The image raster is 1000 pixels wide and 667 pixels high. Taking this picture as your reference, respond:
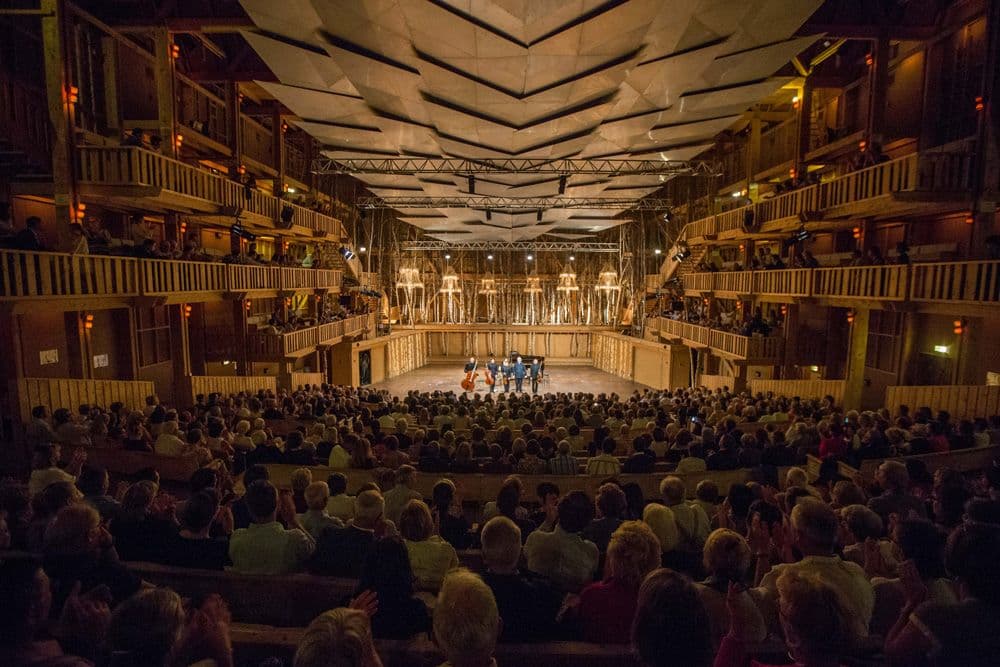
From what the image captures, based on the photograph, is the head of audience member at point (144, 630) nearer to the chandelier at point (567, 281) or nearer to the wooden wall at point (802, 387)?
the wooden wall at point (802, 387)

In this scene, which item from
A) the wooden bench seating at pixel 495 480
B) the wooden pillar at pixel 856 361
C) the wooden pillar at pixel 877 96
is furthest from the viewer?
the wooden pillar at pixel 856 361

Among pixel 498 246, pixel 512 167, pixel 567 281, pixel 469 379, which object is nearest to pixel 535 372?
pixel 469 379

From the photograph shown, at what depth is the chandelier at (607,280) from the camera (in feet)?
106

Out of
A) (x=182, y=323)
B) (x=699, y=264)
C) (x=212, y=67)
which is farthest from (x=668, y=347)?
(x=212, y=67)

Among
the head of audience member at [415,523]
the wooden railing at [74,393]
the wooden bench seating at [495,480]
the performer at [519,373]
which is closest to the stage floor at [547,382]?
the performer at [519,373]

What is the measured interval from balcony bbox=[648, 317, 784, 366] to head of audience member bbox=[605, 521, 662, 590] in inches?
665

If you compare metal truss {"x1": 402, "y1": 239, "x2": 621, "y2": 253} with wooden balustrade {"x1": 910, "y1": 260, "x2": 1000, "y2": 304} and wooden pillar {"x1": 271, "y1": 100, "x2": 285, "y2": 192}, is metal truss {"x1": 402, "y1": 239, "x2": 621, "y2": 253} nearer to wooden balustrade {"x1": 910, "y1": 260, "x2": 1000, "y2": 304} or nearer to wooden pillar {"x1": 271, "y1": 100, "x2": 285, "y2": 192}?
wooden pillar {"x1": 271, "y1": 100, "x2": 285, "y2": 192}

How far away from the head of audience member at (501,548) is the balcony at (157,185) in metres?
12.8

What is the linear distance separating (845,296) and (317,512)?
14757 millimetres

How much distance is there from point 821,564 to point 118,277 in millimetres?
13460

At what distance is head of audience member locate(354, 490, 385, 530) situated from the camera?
4.13 meters

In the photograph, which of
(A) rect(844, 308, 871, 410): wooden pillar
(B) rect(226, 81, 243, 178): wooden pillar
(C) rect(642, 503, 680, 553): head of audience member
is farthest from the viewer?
(B) rect(226, 81, 243, 178): wooden pillar

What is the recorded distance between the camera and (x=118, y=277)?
11430 millimetres

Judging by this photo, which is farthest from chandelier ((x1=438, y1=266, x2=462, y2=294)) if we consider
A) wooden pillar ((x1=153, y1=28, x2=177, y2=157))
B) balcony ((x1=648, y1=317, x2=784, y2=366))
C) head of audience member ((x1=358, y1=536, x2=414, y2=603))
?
head of audience member ((x1=358, y1=536, x2=414, y2=603))
